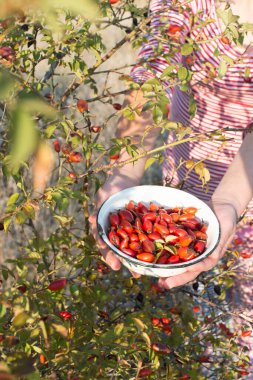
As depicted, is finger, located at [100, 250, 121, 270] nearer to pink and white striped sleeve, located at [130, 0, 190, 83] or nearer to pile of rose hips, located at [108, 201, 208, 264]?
pile of rose hips, located at [108, 201, 208, 264]

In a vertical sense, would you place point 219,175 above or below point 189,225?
below

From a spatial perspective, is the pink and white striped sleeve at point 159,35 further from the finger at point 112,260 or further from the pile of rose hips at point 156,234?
the finger at point 112,260

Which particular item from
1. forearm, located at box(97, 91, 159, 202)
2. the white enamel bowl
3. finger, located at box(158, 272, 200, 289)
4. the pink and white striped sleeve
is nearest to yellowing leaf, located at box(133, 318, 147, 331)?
the white enamel bowl

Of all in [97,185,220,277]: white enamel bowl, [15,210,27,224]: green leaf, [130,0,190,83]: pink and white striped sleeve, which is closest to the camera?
[15,210,27,224]: green leaf

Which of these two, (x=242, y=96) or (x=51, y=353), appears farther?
(x=242, y=96)

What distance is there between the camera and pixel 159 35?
1.43m

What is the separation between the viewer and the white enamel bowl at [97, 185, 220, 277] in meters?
1.14

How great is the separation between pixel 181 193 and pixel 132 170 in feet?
0.72

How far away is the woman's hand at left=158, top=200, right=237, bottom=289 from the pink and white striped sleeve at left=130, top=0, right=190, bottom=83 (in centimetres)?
43

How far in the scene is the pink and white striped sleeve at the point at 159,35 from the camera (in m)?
1.38

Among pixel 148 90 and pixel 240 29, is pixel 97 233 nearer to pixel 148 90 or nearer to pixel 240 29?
pixel 148 90

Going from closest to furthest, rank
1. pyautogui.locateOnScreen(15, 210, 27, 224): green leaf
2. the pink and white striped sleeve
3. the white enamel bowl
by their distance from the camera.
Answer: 1. pyautogui.locateOnScreen(15, 210, 27, 224): green leaf
2. the white enamel bowl
3. the pink and white striped sleeve

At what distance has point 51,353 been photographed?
1176 mm

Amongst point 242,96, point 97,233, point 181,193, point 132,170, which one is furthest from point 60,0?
point 242,96
